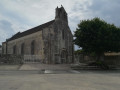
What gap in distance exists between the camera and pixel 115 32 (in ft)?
95.0

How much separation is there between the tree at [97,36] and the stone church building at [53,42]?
25.6ft

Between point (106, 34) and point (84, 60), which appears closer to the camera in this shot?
point (106, 34)

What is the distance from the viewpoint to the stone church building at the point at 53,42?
115ft

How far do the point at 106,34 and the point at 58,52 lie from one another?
12658mm

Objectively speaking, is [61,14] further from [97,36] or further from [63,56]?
[97,36]

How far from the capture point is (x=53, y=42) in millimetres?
36031

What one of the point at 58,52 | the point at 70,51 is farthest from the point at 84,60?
the point at 58,52

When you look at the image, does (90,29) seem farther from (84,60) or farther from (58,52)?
(84,60)
